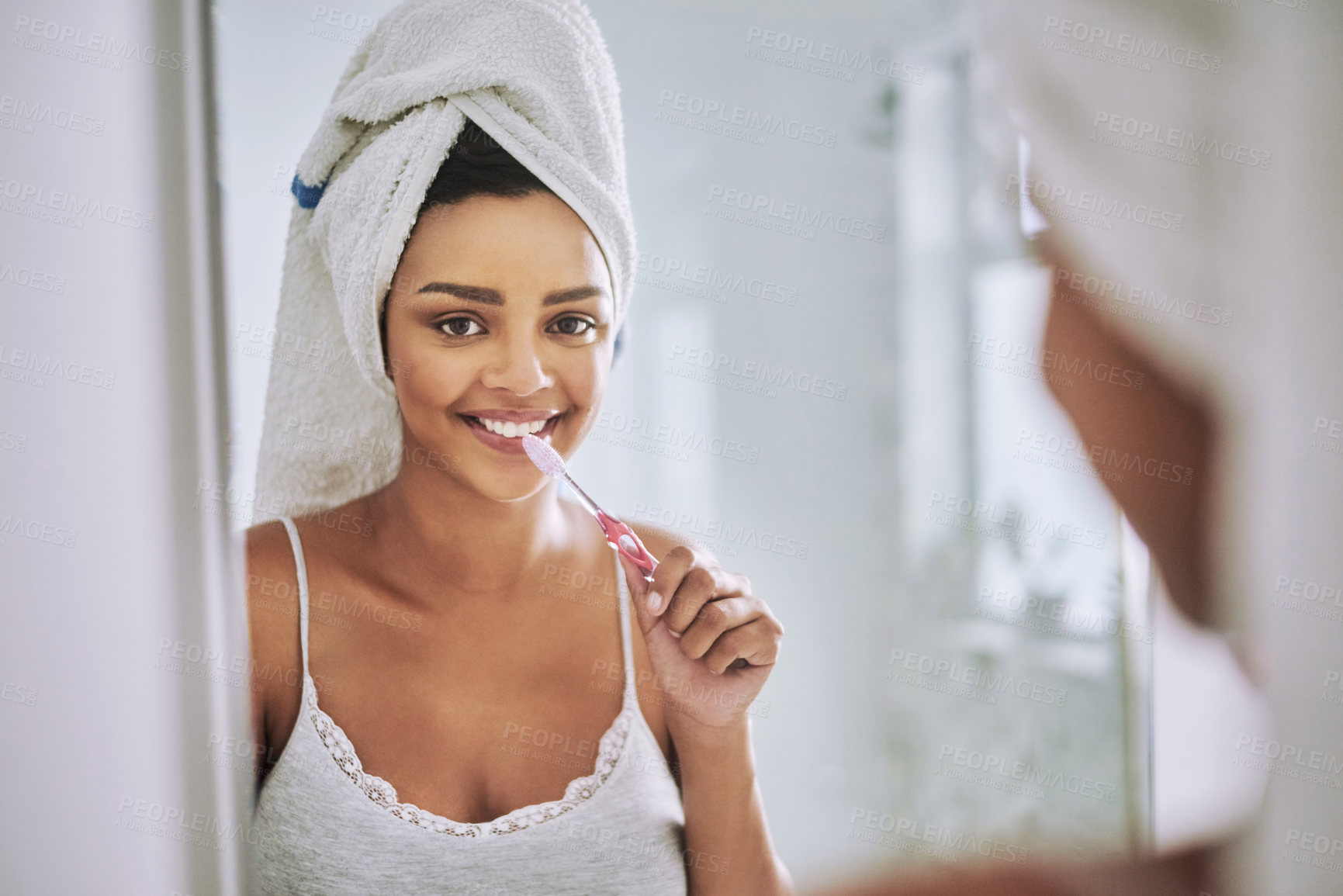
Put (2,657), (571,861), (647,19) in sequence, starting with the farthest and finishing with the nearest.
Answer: (647,19), (571,861), (2,657)

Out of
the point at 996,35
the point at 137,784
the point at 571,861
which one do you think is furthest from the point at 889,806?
the point at 996,35

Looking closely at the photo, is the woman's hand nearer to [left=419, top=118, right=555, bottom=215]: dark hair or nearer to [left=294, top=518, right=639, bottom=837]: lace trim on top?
[left=294, top=518, right=639, bottom=837]: lace trim on top

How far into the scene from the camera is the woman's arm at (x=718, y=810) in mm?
628

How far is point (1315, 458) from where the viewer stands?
31.4 inches

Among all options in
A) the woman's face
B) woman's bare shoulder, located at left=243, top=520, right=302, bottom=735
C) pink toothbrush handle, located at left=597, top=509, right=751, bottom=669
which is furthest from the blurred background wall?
pink toothbrush handle, located at left=597, top=509, right=751, bottom=669

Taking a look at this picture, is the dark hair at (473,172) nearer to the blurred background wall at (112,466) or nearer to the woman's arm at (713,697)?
the blurred background wall at (112,466)

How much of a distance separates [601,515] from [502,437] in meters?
0.09

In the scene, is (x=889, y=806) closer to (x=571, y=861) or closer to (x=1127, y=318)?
(x=571, y=861)

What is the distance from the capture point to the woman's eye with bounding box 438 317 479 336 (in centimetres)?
55

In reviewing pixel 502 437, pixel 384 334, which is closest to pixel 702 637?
pixel 502 437

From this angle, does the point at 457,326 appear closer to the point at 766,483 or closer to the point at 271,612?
the point at 271,612

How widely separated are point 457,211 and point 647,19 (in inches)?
10.9

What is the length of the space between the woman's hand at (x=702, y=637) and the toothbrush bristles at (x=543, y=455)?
0.25ft

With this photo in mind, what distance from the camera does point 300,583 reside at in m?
0.56
